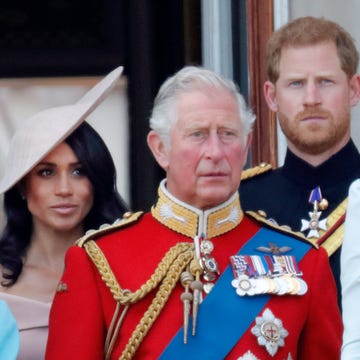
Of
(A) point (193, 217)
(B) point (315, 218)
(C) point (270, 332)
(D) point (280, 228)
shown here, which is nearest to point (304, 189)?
(B) point (315, 218)

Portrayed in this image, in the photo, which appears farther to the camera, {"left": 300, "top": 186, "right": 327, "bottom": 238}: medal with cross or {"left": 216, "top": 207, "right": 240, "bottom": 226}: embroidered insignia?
{"left": 300, "top": 186, "right": 327, "bottom": 238}: medal with cross

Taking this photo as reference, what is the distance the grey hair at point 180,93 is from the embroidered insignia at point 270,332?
410mm

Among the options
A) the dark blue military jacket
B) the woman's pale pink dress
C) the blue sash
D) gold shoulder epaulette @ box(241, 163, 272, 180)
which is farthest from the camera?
gold shoulder epaulette @ box(241, 163, 272, 180)

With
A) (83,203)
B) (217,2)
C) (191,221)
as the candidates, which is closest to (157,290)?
(191,221)

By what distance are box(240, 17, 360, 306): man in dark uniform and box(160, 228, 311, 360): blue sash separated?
19.3 inches

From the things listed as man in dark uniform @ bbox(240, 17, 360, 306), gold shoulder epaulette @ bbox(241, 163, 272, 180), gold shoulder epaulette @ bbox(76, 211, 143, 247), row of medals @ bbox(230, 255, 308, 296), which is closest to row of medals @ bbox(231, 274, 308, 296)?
row of medals @ bbox(230, 255, 308, 296)

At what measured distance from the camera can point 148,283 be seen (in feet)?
15.5

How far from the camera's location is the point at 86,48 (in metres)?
6.45

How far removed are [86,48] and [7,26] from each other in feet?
0.83

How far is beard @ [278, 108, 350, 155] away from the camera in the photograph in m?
5.19

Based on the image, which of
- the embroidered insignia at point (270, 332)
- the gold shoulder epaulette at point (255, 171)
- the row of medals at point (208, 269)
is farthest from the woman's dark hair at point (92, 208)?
the embroidered insignia at point (270, 332)

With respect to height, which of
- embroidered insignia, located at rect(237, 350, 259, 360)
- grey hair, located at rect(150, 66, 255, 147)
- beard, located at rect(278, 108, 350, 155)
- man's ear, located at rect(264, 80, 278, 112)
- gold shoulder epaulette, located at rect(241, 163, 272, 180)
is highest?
grey hair, located at rect(150, 66, 255, 147)

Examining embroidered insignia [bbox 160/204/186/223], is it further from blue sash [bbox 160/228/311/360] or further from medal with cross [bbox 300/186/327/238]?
medal with cross [bbox 300/186/327/238]

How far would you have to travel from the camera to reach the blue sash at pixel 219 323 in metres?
4.65
